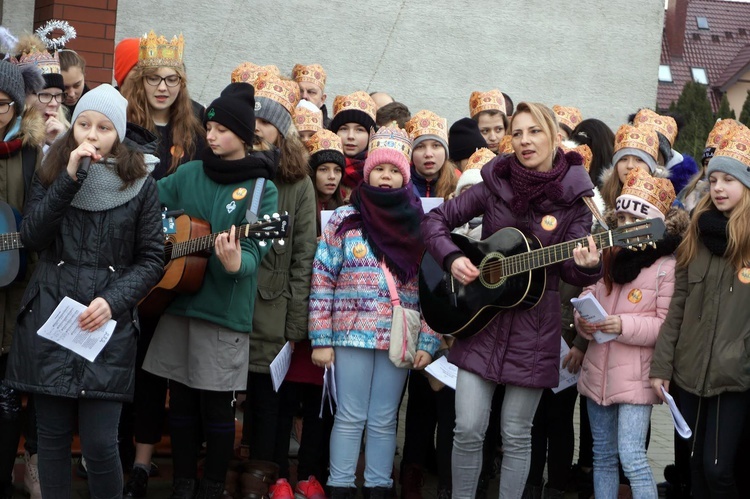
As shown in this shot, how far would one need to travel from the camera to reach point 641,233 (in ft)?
16.1

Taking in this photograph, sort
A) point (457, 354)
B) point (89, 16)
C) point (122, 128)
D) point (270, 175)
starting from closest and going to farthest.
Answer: point (122, 128), point (457, 354), point (270, 175), point (89, 16)

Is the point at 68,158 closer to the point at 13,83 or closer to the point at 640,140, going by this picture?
the point at 13,83

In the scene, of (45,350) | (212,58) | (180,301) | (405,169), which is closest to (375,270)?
(405,169)

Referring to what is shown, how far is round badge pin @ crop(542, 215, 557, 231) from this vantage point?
547 cm

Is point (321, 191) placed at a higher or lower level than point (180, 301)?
higher

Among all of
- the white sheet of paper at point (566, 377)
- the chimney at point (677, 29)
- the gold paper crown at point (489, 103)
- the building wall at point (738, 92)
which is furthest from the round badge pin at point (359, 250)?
the building wall at point (738, 92)

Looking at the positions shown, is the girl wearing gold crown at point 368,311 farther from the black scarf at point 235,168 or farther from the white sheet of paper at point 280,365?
the black scarf at point 235,168

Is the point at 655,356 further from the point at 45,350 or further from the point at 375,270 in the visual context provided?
the point at 45,350

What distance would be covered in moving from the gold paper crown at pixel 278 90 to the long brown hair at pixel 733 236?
8.58 feet

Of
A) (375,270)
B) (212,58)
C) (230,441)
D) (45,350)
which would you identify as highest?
(212,58)

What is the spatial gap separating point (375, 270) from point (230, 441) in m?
1.29

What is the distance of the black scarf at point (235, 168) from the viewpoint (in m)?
5.89

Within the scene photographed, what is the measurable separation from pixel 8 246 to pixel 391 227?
84.6 inches

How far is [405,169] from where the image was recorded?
630 centimetres
